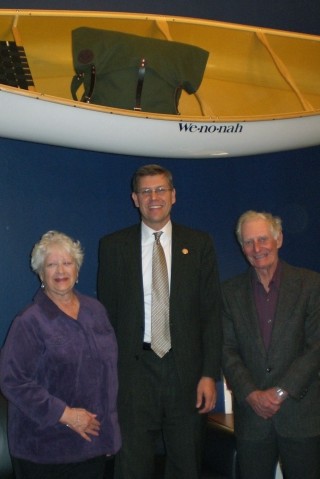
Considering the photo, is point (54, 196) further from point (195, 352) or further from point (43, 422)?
point (43, 422)

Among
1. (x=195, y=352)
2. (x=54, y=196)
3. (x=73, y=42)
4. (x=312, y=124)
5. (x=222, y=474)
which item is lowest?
(x=222, y=474)

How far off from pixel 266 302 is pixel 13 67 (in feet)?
4.82

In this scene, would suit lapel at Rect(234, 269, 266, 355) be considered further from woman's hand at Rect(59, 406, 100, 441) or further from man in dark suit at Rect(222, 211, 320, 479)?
woman's hand at Rect(59, 406, 100, 441)

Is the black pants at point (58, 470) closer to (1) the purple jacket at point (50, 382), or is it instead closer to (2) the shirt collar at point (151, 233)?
(1) the purple jacket at point (50, 382)

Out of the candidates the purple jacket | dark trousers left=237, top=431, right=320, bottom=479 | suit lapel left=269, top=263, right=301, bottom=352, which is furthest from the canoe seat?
dark trousers left=237, top=431, right=320, bottom=479

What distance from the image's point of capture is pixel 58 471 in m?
1.87

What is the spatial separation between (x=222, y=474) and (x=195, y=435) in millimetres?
407

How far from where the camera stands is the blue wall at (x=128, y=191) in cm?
280

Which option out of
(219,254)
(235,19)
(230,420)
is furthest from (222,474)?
(235,19)

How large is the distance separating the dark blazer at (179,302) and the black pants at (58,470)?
28 centimetres

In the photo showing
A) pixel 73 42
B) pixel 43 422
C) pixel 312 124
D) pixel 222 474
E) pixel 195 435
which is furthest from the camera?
pixel 312 124

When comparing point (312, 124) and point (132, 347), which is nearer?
point (132, 347)

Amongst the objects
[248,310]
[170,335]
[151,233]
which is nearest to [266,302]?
[248,310]

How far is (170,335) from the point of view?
2158 mm
